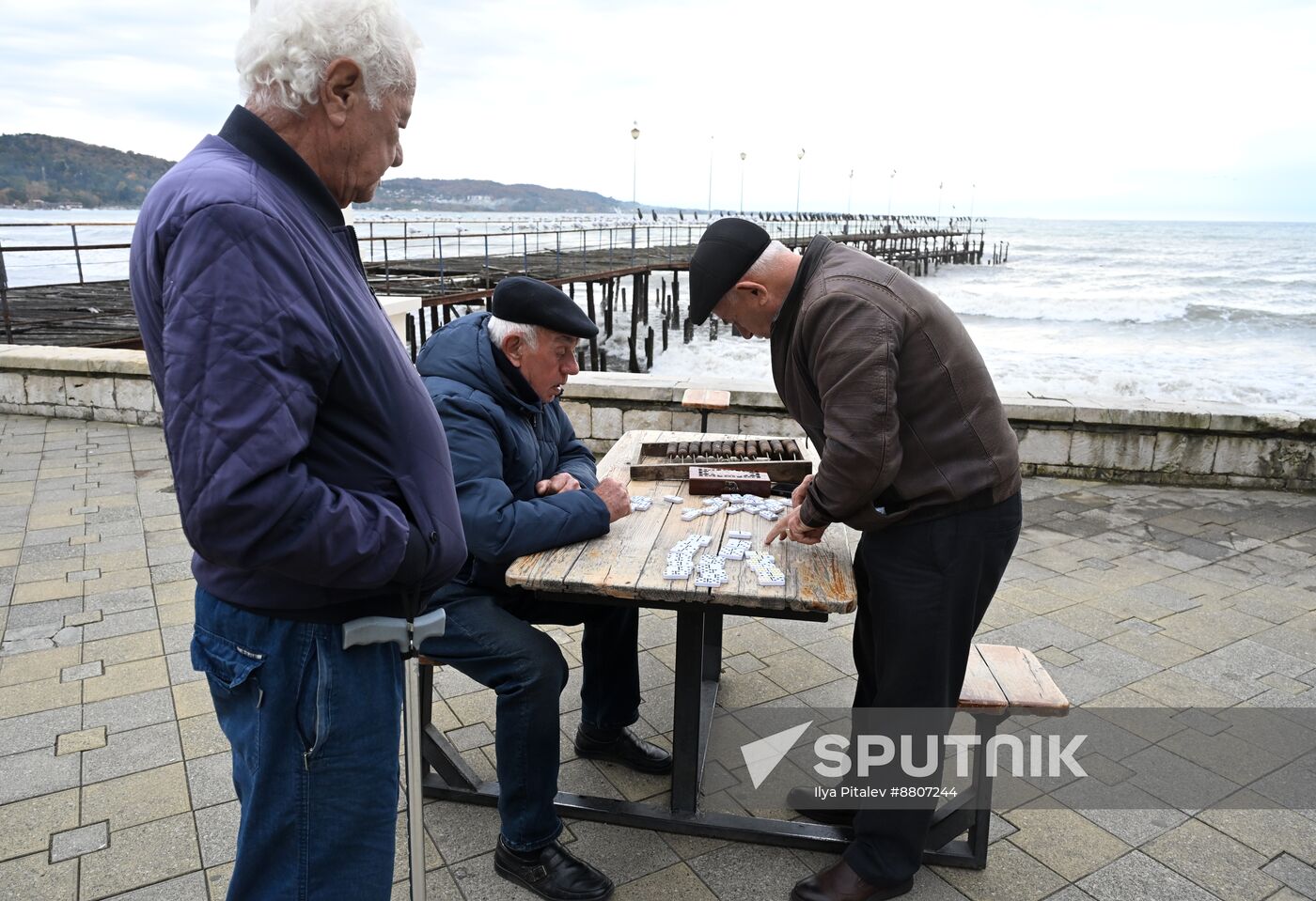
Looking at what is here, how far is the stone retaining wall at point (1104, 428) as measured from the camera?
19.9ft

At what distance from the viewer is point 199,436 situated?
1238 mm

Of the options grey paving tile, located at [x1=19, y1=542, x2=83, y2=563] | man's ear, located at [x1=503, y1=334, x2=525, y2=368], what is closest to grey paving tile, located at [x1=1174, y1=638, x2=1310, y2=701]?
man's ear, located at [x1=503, y1=334, x2=525, y2=368]

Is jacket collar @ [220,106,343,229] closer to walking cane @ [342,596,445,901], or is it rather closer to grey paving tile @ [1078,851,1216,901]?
walking cane @ [342,596,445,901]

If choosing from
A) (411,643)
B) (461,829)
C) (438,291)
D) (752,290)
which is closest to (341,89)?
(411,643)

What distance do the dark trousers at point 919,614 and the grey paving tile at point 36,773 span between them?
253cm

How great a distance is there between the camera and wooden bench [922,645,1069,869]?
2.46 m

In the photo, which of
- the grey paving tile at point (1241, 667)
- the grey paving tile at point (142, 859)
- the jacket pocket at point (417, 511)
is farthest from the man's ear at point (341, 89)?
the grey paving tile at point (1241, 667)

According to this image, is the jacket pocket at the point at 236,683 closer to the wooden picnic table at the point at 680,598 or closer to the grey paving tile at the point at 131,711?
the wooden picnic table at the point at 680,598

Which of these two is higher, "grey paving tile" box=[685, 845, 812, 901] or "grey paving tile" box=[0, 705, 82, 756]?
"grey paving tile" box=[0, 705, 82, 756]

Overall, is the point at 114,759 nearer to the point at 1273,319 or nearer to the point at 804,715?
the point at 804,715

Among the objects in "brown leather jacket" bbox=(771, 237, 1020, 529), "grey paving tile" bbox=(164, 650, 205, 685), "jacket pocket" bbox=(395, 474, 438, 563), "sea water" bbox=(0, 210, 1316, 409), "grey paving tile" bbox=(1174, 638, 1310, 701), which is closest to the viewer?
"jacket pocket" bbox=(395, 474, 438, 563)

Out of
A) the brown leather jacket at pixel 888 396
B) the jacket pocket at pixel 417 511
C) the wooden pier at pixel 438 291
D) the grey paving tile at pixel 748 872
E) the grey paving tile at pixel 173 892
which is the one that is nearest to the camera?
the jacket pocket at pixel 417 511

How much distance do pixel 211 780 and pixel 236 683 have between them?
1.74 metres

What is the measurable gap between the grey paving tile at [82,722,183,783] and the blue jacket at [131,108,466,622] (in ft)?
6.29
